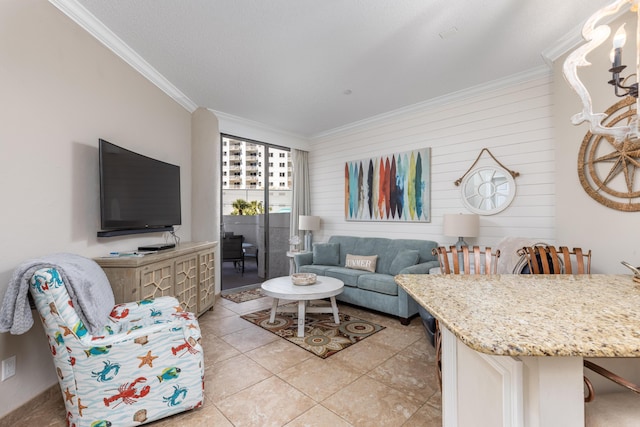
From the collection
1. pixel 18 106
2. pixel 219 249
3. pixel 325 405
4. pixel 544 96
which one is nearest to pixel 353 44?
pixel 544 96

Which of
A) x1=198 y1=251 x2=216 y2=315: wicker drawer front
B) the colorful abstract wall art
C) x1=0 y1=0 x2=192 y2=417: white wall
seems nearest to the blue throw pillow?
the colorful abstract wall art

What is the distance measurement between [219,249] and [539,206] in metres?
4.21

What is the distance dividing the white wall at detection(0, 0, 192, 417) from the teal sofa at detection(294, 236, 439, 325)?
2547 mm

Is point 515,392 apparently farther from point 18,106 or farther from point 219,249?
point 219,249

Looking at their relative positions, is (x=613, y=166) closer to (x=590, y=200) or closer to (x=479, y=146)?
(x=590, y=200)

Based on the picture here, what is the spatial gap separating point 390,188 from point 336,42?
2337mm

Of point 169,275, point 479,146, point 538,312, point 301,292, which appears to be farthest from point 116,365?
point 479,146

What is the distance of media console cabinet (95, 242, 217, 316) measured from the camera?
2307mm

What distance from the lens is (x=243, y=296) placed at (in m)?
4.43

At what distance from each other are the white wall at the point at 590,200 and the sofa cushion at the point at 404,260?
141 cm

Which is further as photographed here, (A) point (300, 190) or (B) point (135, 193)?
(A) point (300, 190)

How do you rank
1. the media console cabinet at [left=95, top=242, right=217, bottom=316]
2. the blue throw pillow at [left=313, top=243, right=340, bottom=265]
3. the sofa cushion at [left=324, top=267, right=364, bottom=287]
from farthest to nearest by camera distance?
the blue throw pillow at [left=313, top=243, right=340, bottom=265] < the sofa cushion at [left=324, top=267, right=364, bottom=287] < the media console cabinet at [left=95, top=242, right=217, bottom=316]

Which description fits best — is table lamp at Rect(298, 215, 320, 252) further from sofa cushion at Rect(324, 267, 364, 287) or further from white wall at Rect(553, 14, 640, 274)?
white wall at Rect(553, 14, 640, 274)

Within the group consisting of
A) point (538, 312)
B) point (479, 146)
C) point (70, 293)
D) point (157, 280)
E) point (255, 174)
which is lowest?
point (157, 280)
